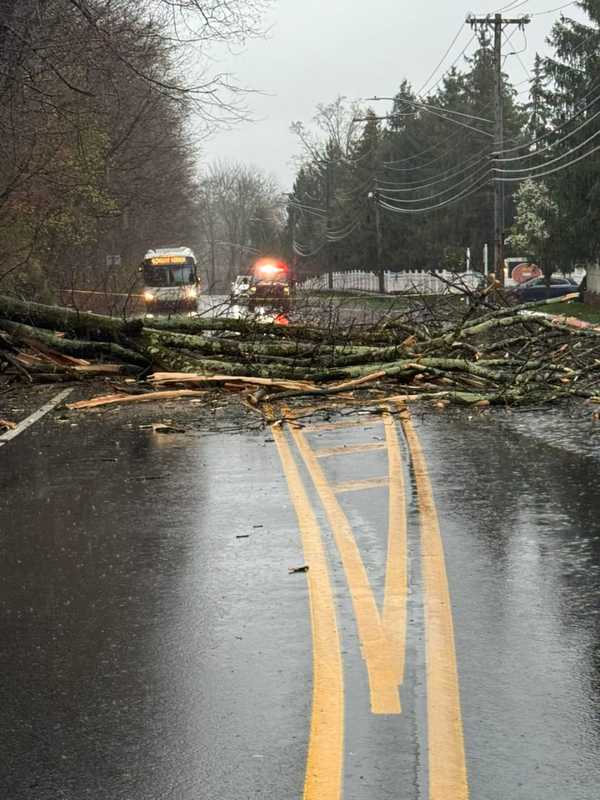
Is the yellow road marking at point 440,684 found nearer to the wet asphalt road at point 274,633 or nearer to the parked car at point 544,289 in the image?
the wet asphalt road at point 274,633

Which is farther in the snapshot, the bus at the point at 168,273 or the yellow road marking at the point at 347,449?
Result: the bus at the point at 168,273

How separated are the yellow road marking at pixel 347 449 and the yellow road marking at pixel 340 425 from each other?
4.33ft

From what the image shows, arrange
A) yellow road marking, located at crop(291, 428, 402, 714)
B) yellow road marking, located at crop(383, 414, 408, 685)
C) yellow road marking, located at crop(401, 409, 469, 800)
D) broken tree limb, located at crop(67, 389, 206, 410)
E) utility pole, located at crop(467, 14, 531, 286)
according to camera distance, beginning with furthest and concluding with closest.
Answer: utility pole, located at crop(467, 14, 531, 286) → broken tree limb, located at crop(67, 389, 206, 410) → yellow road marking, located at crop(383, 414, 408, 685) → yellow road marking, located at crop(291, 428, 402, 714) → yellow road marking, located at crop(401, 409, 469, 800)

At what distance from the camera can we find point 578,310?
51.2 metres

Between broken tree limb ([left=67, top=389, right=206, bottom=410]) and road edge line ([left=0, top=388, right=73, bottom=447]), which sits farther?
broken tree limb ([left=67, top=389, right=206, bottom=410])

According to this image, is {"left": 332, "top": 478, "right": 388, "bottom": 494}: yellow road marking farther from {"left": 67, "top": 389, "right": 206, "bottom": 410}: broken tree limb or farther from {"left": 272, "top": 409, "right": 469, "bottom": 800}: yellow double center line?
{"left": 67, "top": 389, "right": 206, "bottom": 410}: broken tree limb

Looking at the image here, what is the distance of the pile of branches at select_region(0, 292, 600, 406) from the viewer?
53.8 feet

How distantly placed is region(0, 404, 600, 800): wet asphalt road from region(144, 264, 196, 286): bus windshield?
44.3 meters

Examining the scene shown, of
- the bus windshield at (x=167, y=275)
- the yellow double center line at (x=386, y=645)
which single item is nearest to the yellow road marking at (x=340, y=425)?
the yellow double center line at (x=386, y=645)

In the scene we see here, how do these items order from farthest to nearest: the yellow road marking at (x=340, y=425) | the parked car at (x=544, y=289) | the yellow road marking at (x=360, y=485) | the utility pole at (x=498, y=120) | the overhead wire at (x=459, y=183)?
1. the overhead wire at (x=459, y=183)
2. the parked car at (x=544, y=289)
3. the utility pole at (x=498, y=120)
4. the yellow road marking at (x=340, y=425)
5. the yellow road marking at (x=360, y=485)

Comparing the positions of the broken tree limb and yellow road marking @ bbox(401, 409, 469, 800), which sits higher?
yellow road marking @ bbox(401, 409, 469, 800)

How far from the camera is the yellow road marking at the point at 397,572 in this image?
5881 millimetres

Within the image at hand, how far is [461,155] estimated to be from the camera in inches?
3425

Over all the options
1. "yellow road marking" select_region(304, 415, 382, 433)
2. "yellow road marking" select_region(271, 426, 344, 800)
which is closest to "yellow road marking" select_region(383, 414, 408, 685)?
"yellow road marking" select_region(271, 426, 344, 800)
